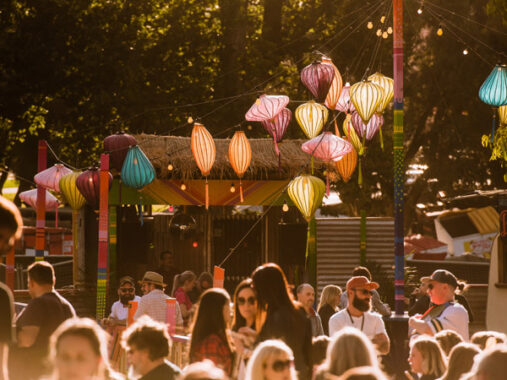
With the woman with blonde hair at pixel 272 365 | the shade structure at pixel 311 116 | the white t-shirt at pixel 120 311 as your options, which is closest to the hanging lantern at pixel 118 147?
the shade structure at pixel 311 116

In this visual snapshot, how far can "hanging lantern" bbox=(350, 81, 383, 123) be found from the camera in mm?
13836

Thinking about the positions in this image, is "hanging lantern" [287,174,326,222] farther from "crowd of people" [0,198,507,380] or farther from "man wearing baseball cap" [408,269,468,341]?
"man wearing baseball cap" [408,269,468,341]

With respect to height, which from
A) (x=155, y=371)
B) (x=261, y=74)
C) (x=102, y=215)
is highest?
(x=261, y=74)

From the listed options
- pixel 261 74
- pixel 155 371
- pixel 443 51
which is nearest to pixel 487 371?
pixel 155 371

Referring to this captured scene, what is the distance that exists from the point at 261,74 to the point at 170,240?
7837mm

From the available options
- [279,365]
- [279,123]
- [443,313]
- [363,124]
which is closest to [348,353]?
[279,365]

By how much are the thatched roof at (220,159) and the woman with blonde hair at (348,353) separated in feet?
41.1

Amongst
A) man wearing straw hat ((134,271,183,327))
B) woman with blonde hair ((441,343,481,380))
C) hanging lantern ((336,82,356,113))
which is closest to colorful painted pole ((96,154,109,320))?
man wearing straw hat ((134,271,183,327))

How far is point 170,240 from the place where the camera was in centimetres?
2183

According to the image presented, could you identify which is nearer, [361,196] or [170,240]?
[170,240]

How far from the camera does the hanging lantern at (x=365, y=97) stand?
13.8m

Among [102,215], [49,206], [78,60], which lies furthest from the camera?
[78,60]

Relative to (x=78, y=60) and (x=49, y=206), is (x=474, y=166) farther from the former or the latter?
(x=49, y=206)

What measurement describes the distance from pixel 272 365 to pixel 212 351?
4.33 ft
